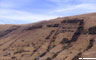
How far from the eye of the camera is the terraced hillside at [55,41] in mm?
97000

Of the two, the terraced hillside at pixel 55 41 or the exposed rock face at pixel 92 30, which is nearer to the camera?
the terraced hillside at pixel 55 41

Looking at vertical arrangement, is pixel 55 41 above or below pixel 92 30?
below

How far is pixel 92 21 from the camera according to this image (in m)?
112

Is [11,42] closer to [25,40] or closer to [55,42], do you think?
[25,40]

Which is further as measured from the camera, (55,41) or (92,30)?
(55,41)

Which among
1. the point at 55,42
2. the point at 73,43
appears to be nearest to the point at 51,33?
the point at 55,42

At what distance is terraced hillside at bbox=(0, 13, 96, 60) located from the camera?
9700 centimetres

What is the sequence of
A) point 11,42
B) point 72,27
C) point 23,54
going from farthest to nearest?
point 11,42 → point 72,27 → point 23,54

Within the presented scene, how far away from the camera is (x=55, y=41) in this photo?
113 metres

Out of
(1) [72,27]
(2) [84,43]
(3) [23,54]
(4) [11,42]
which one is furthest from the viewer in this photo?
(4) [11,42]

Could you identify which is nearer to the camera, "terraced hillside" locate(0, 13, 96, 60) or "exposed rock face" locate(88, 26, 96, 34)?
"terraced hillside" locate(0, 13, 96, 60)

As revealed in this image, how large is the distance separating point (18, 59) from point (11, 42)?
2477cm

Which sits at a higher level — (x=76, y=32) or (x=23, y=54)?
(x=76, y=32)

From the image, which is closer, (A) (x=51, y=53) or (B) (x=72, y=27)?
(A) (x=51, y=53)
